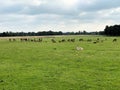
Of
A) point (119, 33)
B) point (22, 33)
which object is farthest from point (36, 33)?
point (119, 33)

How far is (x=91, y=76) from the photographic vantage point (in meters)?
19.5

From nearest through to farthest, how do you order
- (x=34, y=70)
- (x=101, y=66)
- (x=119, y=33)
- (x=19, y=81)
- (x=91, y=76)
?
1. (x=19, y=81)
2. (x=91, y=76)
3. (x=34, y=70)
4. (x=101, y=66)
5. (x=119, y=33)

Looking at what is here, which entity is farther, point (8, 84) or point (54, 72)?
point (54, 72)

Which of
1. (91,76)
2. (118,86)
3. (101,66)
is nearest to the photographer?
(118,86)

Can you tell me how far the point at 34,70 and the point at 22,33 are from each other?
175741mm

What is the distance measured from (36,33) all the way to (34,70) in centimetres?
17630

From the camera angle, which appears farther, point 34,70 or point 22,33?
point 22,33

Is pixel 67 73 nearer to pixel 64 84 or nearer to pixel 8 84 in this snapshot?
pixel 64 84

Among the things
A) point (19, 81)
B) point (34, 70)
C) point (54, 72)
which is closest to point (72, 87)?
point (19, 81)

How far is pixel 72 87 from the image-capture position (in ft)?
53.4

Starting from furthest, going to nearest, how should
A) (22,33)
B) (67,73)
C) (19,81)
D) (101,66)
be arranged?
1. (22,33)
2. (101,66)
3. (67,73)
4. (19,81)

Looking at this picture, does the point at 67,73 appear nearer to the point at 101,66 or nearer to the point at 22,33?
the point at 101,66

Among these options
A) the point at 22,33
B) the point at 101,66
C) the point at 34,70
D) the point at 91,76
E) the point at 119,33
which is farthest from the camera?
the point at 22,33

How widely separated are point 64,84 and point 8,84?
319cm
